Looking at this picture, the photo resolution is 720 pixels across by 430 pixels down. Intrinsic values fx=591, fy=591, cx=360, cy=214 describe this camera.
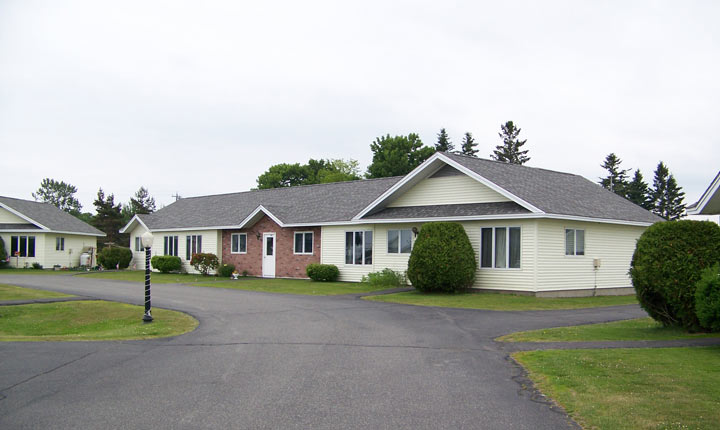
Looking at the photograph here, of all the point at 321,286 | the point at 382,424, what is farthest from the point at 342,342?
the point at 321,286

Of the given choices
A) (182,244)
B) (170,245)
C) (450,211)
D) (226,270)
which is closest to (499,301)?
(450,211)

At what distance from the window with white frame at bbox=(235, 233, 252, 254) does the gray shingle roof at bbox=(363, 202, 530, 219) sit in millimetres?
10552

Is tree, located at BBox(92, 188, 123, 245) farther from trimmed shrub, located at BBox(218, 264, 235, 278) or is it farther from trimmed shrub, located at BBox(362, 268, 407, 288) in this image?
trimmed shrub, located at BBox(362, 268, 407, 288)

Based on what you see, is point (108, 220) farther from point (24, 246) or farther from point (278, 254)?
point (278, 254)

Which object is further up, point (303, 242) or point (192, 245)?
point (303, 242)

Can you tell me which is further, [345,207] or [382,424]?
[345,207]

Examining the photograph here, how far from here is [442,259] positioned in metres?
22.3

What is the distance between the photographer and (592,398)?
756cm

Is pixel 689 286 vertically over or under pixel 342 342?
over

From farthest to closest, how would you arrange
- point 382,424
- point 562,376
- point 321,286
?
1. point 321,286
2. point 562,376
3. point 382,424

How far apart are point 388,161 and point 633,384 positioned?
177 ft

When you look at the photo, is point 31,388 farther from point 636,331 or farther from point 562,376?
point 636,331

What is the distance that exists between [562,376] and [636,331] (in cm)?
→ 520

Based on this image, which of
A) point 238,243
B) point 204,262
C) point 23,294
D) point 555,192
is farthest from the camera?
point 238,243
